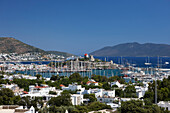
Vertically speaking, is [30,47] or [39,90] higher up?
[30,47]

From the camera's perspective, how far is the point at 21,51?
110750mm

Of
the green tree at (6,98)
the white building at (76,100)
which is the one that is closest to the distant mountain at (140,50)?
the white building at (76,100)

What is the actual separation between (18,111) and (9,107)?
115cm

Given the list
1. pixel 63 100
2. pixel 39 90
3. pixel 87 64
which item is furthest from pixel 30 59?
pixel 63 100

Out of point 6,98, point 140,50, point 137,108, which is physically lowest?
point 6,98

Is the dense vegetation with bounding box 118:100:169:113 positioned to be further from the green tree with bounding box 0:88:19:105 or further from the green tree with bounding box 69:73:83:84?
the green tree with bounding box 69:73:83:84

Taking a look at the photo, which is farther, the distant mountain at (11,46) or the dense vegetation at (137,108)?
the distant mountain at (11,46)

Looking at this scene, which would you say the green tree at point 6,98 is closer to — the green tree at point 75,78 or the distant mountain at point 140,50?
the green tree at point 75,78

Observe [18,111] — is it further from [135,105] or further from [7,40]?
[7,40]

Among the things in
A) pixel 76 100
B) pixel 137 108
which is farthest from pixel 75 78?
pixel 137 108

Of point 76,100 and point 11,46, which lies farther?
point 11,46

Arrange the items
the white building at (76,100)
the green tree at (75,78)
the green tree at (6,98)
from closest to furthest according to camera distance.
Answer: the green tree at (6,98) → the white building at (76,100) → the green tree at (75,78)

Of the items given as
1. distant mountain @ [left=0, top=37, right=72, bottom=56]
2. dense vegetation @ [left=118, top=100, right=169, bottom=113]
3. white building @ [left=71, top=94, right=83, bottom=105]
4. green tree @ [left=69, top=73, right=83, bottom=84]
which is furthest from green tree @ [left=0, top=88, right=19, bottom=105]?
distant mountain @ [left=0, top=37, right=72, bottom=56]

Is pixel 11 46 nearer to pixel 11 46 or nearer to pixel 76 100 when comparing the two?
pixel 11 46
